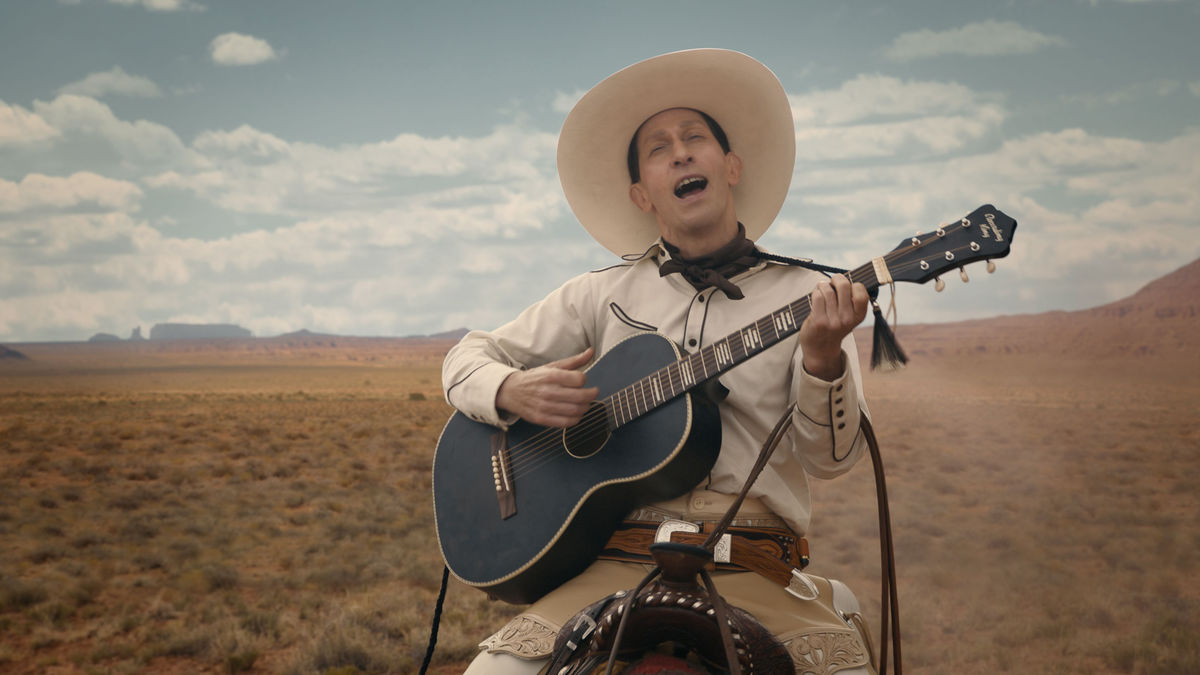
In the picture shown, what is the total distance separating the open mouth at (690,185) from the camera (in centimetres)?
278

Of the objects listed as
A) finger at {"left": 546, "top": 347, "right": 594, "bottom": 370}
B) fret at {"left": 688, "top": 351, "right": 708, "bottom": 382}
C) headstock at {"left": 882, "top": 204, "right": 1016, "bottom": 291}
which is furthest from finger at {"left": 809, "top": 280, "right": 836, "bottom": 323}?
finger at {"left": 546, "top": 347, "right": 594, "bottom": 370}

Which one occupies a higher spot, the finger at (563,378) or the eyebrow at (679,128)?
the eyebrow at (679,128)

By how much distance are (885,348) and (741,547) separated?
0.75m

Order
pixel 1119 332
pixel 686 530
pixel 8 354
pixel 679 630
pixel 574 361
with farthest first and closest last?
pixel 8 354 → pixel 1119 332 → pixel 574 361 → pixel 686 530 → pixel 679 630

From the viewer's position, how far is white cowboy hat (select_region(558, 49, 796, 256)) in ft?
9.73

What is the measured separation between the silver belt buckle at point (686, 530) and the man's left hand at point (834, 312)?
0.63 metres

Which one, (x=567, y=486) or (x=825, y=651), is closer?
(x=825, y=651)

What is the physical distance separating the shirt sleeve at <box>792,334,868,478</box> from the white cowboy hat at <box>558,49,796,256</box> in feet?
3.51

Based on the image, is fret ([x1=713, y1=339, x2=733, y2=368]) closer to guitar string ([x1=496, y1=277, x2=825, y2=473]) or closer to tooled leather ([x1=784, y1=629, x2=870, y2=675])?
guitar string ([x1=496, y1=277, x2=825, y2=473])

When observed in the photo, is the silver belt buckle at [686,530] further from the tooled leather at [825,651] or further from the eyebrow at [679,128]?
the eyebrow at [679,128]

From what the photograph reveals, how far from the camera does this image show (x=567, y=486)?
244 centimetres

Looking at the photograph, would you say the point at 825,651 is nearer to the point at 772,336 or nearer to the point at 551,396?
the point at 772,336

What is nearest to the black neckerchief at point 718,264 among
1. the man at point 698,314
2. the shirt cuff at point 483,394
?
the man at point 698,314

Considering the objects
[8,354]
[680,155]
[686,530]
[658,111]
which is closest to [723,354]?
[686,530]
